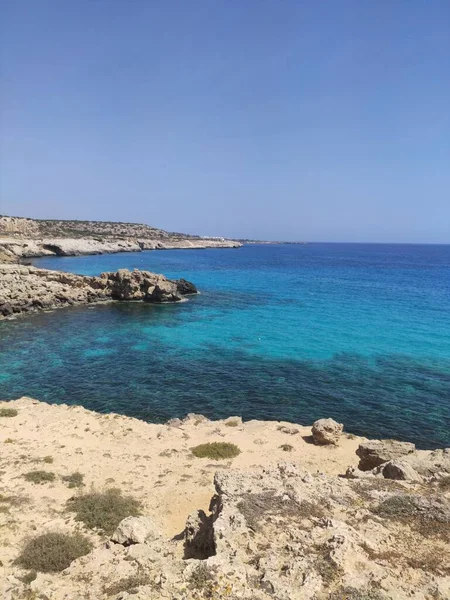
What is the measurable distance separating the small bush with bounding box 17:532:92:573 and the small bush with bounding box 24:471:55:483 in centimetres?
382

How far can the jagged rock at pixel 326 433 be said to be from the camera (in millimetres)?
19922

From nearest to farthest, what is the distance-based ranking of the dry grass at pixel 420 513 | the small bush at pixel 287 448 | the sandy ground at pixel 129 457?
the dry grass at pixel 420 513 → the sandy ground at pixel 129 457 → the small bush at pixel 287 448

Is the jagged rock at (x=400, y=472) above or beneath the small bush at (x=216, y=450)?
above

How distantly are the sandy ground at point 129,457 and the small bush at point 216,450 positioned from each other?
0.41m

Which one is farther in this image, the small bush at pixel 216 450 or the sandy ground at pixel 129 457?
the small bush at pixel 216 450

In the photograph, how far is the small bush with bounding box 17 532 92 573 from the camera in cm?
1011

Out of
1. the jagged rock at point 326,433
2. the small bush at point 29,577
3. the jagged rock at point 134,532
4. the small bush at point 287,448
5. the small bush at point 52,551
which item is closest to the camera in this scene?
the small bush at point 29,577

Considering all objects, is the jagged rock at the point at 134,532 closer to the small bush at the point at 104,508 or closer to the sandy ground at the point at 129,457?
the small bush at the point at 104,508

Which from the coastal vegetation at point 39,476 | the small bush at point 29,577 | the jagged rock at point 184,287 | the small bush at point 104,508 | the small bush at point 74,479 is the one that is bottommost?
the small bush at point 74,479

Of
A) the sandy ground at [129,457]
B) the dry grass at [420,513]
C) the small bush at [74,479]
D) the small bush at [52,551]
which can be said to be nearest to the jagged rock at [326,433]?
the sandy ground at [129,457]

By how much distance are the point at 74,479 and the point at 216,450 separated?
6397 millimetres

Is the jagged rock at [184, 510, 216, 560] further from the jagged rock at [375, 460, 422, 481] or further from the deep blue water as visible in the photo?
the deep blue water

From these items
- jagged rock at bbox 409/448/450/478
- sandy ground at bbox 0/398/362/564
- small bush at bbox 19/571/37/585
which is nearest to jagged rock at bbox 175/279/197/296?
sandy ground at bbox 0/398/362/564

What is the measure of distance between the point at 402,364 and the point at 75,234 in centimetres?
17298
